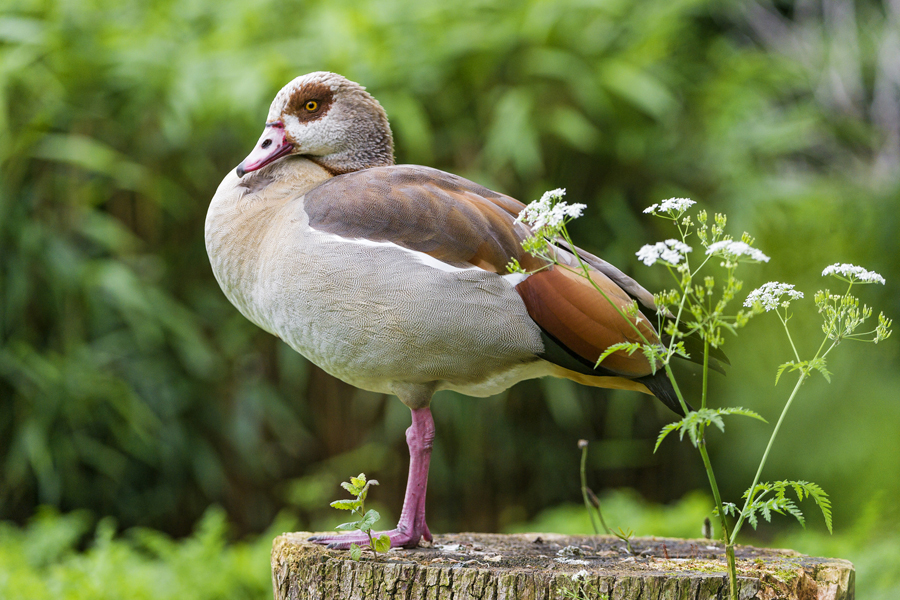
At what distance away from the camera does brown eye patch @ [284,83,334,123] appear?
7.40ft

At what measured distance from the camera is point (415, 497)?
2188 mm

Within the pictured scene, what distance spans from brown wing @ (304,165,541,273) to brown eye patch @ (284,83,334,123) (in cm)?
25

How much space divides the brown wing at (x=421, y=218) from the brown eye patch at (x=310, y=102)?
9.7 inches

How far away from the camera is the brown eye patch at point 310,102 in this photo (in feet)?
7.40

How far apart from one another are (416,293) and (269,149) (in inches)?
25.9

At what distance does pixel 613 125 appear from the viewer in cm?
468

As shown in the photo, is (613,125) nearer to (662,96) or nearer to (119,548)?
(662,96)

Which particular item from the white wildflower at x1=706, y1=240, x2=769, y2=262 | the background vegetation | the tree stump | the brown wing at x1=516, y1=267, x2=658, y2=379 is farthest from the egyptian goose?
the background vegetation

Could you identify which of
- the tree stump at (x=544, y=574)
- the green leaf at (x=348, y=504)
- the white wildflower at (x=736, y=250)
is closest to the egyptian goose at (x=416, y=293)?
the tree stump at (x=544, y=574)

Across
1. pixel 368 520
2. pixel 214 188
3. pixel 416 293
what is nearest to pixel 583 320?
pixel 416 293

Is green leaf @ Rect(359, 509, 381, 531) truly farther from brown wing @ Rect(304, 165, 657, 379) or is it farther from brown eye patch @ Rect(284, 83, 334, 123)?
brown eye patch @ Rect(284, 83, 334, 123)

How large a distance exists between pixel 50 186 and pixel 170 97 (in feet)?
2.59

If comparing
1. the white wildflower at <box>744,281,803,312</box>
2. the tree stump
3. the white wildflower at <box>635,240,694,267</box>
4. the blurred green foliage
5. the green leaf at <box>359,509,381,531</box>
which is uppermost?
the white wildflower at <box>635,240,694,267</box>

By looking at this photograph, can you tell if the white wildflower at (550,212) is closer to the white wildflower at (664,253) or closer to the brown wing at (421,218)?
the white wildflower at (664,253)
